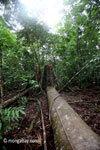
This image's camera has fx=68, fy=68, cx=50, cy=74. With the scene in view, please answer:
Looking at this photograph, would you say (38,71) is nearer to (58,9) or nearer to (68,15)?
(68,15)

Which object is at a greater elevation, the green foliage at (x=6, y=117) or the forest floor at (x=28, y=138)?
the green foliage at (x=6, y=117)

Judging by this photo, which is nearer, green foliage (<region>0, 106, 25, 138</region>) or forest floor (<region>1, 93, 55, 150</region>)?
green foliage (<region>0, 106, 25, 138</region>)

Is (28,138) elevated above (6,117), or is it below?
below

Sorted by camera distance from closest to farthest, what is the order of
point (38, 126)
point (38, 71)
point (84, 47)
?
1. point (38, 126)
2. point (38, 71)
3. point (84, 47)

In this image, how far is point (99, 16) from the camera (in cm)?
233

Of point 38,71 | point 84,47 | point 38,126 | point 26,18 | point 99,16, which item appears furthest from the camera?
point 84,47

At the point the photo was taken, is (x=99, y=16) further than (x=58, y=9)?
No

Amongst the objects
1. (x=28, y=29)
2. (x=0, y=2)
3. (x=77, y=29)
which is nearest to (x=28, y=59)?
(x=28, y=29)

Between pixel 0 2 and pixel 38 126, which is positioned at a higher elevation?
pixel 0 2

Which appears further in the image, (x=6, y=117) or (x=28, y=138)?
(x=28, y=138)

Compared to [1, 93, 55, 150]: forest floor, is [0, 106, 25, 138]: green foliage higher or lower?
higher

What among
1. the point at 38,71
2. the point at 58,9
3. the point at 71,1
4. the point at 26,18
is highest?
the point at 58,9

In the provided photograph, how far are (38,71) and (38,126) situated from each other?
3440 mm

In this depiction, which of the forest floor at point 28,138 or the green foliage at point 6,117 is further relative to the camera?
the forest floor at point 28,138
